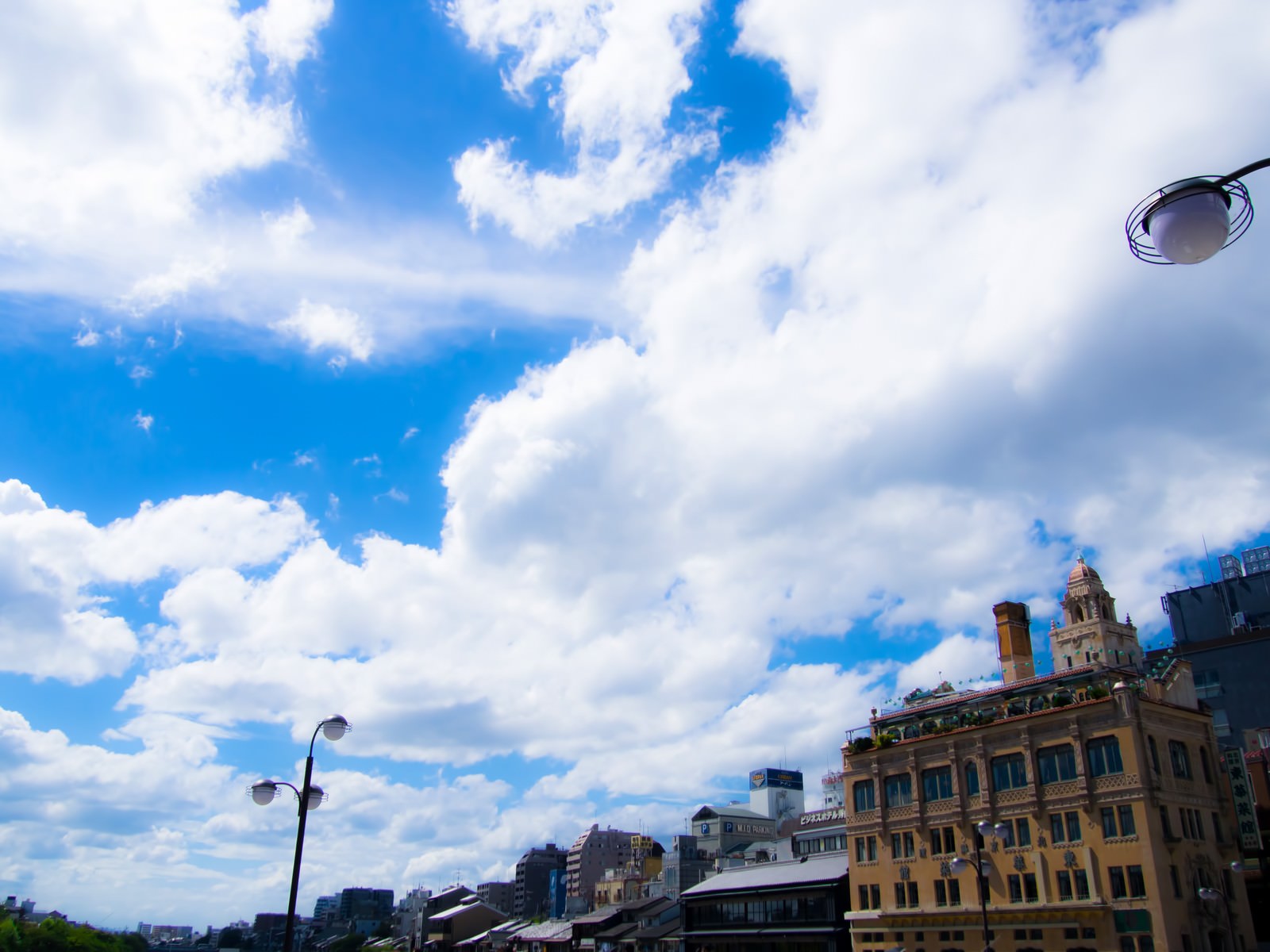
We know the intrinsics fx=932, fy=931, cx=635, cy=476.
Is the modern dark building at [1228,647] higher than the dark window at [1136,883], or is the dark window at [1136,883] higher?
the modern dark building at [1228,647]

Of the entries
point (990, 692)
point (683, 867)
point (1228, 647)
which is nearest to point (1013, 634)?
point (990, 692)

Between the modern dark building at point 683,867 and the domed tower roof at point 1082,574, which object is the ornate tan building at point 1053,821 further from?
the modern dark building at point 683,867

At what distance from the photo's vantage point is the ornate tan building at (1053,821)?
152 feet

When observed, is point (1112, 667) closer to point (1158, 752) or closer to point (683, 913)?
point (1158, 752)

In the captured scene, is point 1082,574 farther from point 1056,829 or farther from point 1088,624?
point 1056,829

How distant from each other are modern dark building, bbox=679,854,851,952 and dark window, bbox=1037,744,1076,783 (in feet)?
66.9

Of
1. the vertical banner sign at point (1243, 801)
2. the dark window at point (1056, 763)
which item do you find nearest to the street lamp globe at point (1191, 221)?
the dark window at point (1056, 763)

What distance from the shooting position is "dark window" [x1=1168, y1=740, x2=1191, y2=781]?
4938 cm

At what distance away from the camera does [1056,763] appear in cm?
5141

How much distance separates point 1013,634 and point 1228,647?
40871 millimetres

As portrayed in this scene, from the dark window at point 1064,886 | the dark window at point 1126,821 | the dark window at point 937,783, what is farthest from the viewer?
the dark window at point 937,783

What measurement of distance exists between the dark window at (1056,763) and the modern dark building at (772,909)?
66.9ft

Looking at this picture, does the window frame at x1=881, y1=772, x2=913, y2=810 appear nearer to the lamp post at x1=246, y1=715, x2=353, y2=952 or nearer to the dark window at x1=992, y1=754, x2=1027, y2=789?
the dark window at x1=992, y1=754, x2=1027, y2=789

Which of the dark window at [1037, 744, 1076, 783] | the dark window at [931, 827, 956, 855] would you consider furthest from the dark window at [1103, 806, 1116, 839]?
the dark window at [931, 827, 956, 855]
